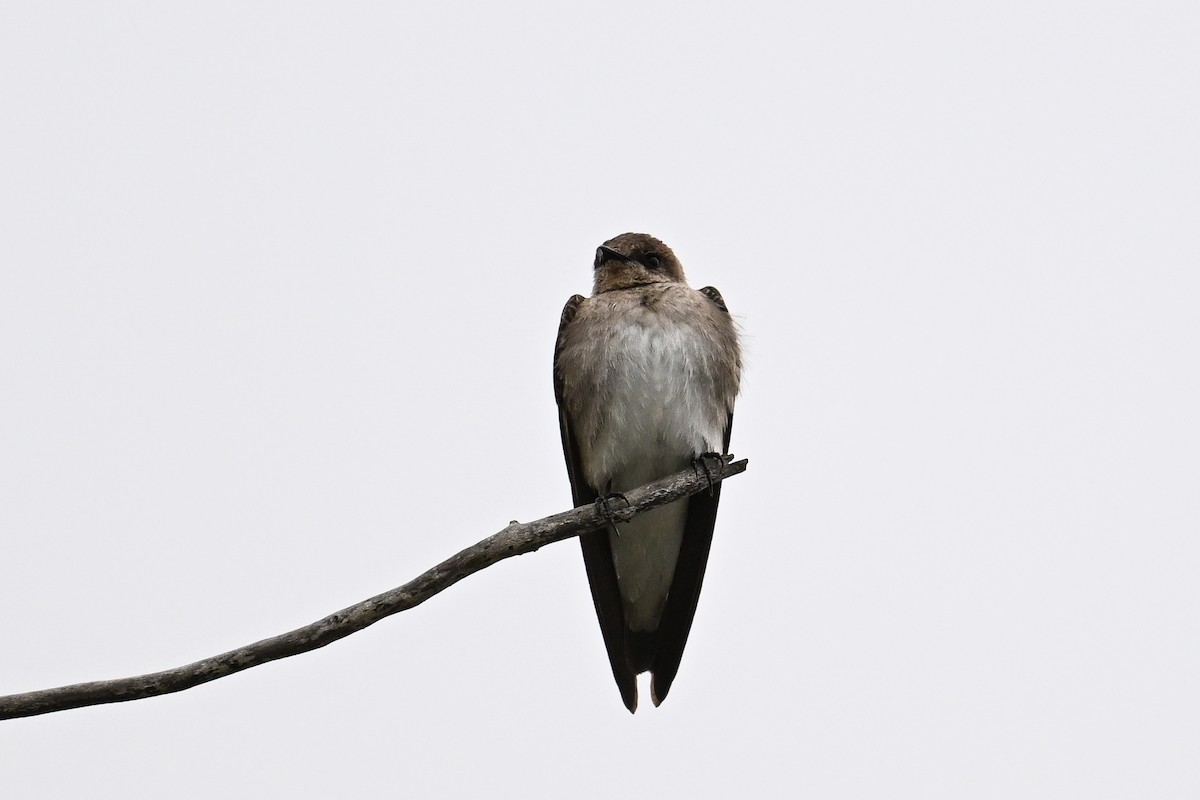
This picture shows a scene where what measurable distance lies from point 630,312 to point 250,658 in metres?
3.54

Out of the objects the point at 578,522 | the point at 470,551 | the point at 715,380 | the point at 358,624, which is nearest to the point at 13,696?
the point at 358,624

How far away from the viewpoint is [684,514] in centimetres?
882

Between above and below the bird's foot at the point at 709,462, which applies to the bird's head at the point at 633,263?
above

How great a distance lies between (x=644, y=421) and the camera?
808 centimetres

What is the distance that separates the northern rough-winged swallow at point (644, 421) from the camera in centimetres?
809

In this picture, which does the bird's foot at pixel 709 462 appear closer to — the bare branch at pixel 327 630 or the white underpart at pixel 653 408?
the white underpart at pixel 653 408

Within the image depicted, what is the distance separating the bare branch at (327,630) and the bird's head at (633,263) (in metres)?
2.30

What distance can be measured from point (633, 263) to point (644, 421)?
139cm

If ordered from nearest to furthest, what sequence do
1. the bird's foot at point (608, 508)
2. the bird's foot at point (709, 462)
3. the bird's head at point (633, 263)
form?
the bird's foot at point (608, 508) → the bird's foot at point (709, 462) → the bird's head at point (633, 263)

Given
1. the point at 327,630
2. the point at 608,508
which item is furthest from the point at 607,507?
the point at 327,630

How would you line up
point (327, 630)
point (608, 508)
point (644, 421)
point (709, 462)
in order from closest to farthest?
1. point (327, 630)
2. point (608, 508)
3. point (709, 462)
4. point (644, 421)

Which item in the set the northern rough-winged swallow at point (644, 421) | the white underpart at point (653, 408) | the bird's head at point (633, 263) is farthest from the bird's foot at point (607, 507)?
the bird's head at point (633, 263)

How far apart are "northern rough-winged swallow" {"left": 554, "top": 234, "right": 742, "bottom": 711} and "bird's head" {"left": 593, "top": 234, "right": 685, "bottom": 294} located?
0.03 feet

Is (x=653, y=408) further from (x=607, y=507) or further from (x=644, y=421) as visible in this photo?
(x=607, y=507)
